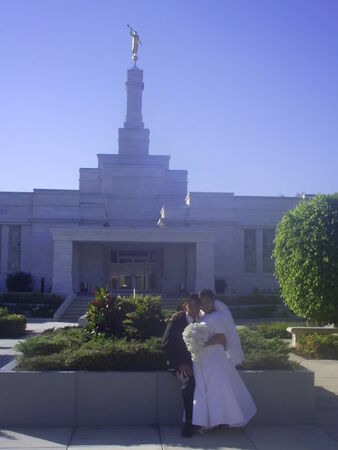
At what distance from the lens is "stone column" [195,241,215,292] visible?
3634 centimetres

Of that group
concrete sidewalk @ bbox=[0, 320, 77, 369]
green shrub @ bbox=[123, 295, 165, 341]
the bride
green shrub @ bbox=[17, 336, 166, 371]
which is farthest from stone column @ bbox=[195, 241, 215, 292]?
the bride

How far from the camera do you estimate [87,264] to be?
41.6 m

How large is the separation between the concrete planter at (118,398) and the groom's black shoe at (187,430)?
2.48 ft

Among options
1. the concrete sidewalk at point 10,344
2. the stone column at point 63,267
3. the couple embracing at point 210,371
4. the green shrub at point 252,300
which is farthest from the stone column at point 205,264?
the couple embracing at point 210,371

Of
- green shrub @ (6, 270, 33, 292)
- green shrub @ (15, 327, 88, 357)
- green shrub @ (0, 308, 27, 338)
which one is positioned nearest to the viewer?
green shrub @ (15, 327, 88, 357)

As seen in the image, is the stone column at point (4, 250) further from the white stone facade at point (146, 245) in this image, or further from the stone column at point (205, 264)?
the stone column at point (205, 264)

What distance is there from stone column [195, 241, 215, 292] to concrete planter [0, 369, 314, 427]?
2761cm

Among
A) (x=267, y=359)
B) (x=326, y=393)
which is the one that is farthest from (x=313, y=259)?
(x=267, y=359)

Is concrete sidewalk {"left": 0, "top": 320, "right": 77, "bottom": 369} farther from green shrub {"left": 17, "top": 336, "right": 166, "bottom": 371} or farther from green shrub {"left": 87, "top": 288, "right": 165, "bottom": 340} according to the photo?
green shrub {"left": 17, "top": 336, "right": 166, "bottom": 371}

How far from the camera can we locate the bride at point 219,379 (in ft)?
25.0

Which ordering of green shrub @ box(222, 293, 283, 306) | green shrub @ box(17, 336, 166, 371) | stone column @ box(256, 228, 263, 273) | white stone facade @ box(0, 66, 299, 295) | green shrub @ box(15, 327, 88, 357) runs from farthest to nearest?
stone column @ box(256, 228, 263, 273), white stone facade @ box(0, 66, 299, 295), green shrub @ box(222, 293, 283, 306), green shrub @ box(15, 327, 88, 357), green shrub @ box(17, 336, 166, 371)

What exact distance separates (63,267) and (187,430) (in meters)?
29.5

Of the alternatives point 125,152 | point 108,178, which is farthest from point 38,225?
point 125,152

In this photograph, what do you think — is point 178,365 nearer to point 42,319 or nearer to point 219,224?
point 42,319
